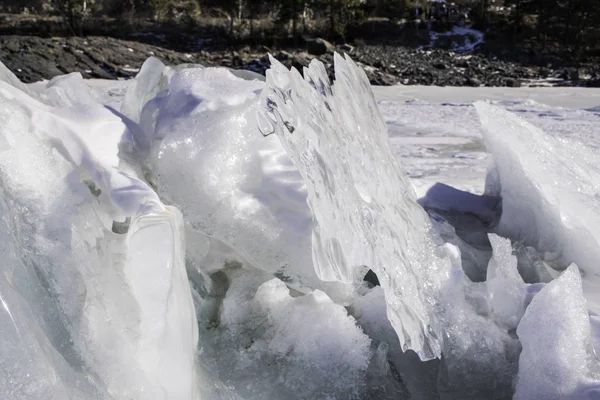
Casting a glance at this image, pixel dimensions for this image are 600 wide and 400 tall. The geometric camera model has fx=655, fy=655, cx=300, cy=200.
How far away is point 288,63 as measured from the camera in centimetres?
1512

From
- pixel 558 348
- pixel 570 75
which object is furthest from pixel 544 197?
pixel 570 75

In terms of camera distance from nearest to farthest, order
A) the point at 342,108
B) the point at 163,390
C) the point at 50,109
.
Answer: the point at 163,390, the point at 50,109, the point at 342,108

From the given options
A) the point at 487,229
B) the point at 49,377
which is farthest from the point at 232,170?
the point at 487,229

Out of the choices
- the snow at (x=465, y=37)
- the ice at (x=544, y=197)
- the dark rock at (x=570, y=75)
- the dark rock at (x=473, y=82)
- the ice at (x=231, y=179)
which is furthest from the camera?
the snow at (x=465, y=37)

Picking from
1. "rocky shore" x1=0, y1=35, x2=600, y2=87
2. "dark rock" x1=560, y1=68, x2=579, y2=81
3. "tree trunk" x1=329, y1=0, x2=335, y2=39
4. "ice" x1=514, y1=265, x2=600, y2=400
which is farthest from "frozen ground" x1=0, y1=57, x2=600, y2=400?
"tree trunk" x1=329, y1=0, x2=335, y2=39

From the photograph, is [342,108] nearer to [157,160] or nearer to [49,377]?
[157,160]

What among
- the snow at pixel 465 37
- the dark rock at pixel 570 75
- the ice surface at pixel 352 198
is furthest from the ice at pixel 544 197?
the snow at pixel 465 37

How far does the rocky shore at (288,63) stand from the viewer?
1348 centimetres

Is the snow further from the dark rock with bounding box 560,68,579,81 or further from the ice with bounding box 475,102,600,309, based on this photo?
the ice with bounding box 475,102,600,309

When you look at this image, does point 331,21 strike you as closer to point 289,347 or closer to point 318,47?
point 318,47

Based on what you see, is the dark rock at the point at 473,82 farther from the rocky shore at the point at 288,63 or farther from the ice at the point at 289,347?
the ice at the point at 289,347

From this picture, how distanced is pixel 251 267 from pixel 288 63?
13662 millimetres

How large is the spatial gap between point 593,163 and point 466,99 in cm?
697

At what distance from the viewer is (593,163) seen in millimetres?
3096
